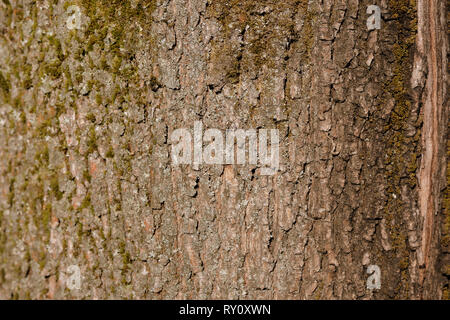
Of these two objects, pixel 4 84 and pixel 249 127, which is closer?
pixel 249 127

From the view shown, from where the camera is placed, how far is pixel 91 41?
162 centimetres

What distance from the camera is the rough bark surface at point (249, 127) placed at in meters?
1.54

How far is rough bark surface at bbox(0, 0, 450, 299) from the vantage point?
1544 millimetres

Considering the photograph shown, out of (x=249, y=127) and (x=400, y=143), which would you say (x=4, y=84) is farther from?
(x=400, y=143)

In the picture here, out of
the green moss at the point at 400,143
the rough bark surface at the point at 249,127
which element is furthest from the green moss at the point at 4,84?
the green moss at the point at 400,143

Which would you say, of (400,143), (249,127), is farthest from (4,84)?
(400,143)

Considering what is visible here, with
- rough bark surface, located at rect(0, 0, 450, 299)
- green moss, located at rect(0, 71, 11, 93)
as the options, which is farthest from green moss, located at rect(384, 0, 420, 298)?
green moss, located at rect(0, 71, 11, 93)

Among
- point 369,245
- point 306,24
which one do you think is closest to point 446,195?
point 369,245

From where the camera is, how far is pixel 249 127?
1546mm

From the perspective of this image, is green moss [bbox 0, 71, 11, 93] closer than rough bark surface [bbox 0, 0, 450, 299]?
No

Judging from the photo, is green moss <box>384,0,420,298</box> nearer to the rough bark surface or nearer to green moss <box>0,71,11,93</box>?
the rough bark surface

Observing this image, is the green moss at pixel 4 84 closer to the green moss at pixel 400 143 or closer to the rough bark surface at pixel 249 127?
the rough bark surface at pixel 249 127
